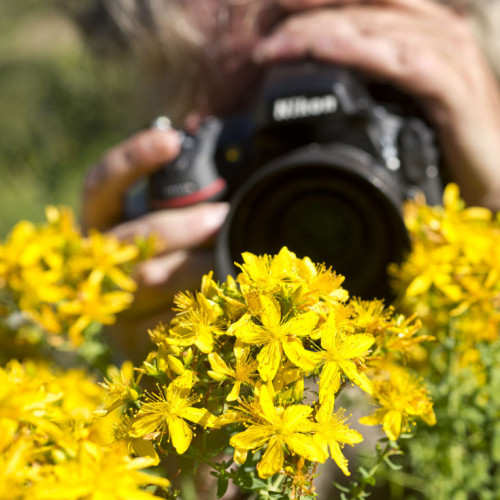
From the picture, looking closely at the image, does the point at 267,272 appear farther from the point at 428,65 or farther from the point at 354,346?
the point at 428,65

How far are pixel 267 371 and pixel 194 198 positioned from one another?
1.33ft

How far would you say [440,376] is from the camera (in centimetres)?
44

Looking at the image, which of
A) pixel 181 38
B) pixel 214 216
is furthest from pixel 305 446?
pixel 181 38

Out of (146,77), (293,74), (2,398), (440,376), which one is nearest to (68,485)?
(2,398)

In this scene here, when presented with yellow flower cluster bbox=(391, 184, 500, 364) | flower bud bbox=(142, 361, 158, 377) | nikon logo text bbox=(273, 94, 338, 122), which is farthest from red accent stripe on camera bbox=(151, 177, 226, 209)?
flower bud bbox=(142, 361, 158, 377)

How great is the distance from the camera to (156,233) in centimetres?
58

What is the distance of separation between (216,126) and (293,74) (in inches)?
4.8

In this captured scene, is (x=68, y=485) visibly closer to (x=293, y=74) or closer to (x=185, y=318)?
(x=185, y=318)

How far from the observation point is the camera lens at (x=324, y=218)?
0.41 meters

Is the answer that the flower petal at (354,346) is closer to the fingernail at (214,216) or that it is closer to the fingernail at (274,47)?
the fingernail at (214,216)

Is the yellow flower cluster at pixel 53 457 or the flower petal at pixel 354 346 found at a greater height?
the flower petal at pixel 354 346

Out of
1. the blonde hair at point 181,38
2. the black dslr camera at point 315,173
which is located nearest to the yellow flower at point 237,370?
the black dslr camera at point 315,173

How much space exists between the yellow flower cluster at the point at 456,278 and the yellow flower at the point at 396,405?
13cm

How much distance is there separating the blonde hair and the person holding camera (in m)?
0.03
